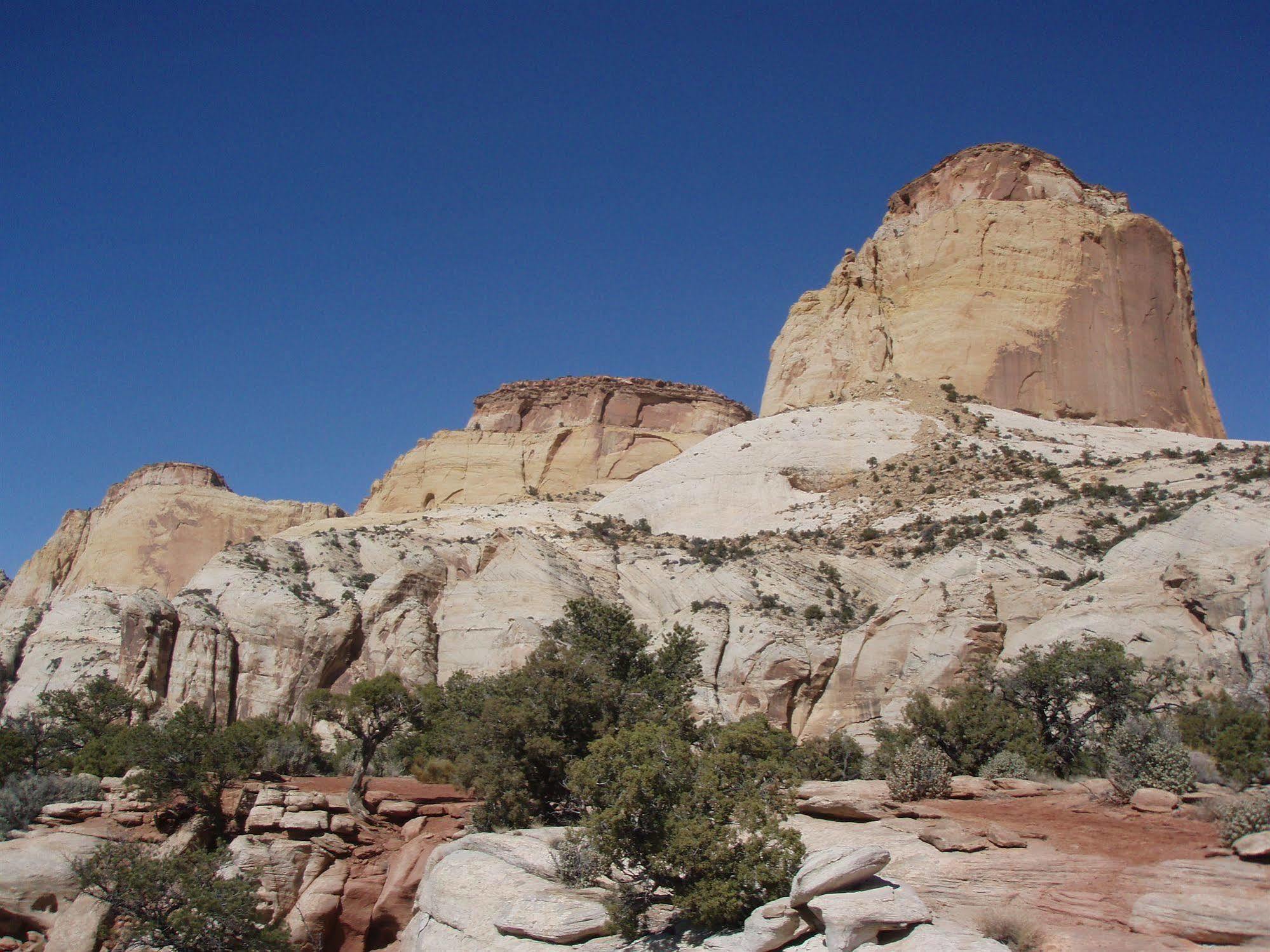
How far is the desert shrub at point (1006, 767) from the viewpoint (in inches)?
722

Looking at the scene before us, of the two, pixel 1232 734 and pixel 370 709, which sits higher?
pixel 370 709

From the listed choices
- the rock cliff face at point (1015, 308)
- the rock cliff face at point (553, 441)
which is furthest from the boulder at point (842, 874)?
the rock cliff face at point (553, 441)

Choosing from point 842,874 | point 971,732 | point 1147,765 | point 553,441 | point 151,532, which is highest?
point 553,441

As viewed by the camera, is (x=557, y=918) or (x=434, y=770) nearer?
(x=557, y=918)

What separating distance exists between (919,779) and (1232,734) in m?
5.90

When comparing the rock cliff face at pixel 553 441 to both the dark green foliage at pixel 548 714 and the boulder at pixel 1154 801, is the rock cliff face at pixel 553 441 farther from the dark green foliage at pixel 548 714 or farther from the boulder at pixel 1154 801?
the boulder at pixel 1154 801

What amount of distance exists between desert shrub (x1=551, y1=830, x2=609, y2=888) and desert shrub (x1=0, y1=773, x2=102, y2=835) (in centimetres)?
1145

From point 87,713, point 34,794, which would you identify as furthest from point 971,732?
point 87,713

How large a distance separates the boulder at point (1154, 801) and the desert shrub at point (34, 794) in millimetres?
19840

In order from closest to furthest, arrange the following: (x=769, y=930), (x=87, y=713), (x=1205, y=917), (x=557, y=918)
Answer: (x=1205, y=917)
(x=769, y=930)
(x=557, y=918)
(x=87, y=713)

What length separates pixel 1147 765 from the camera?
50.4 feet

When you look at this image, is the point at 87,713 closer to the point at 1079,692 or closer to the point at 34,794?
the point at 34,794

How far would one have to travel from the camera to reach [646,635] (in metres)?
28.3

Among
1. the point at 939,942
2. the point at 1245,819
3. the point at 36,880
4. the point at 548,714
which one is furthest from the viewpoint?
the point at 548,714
